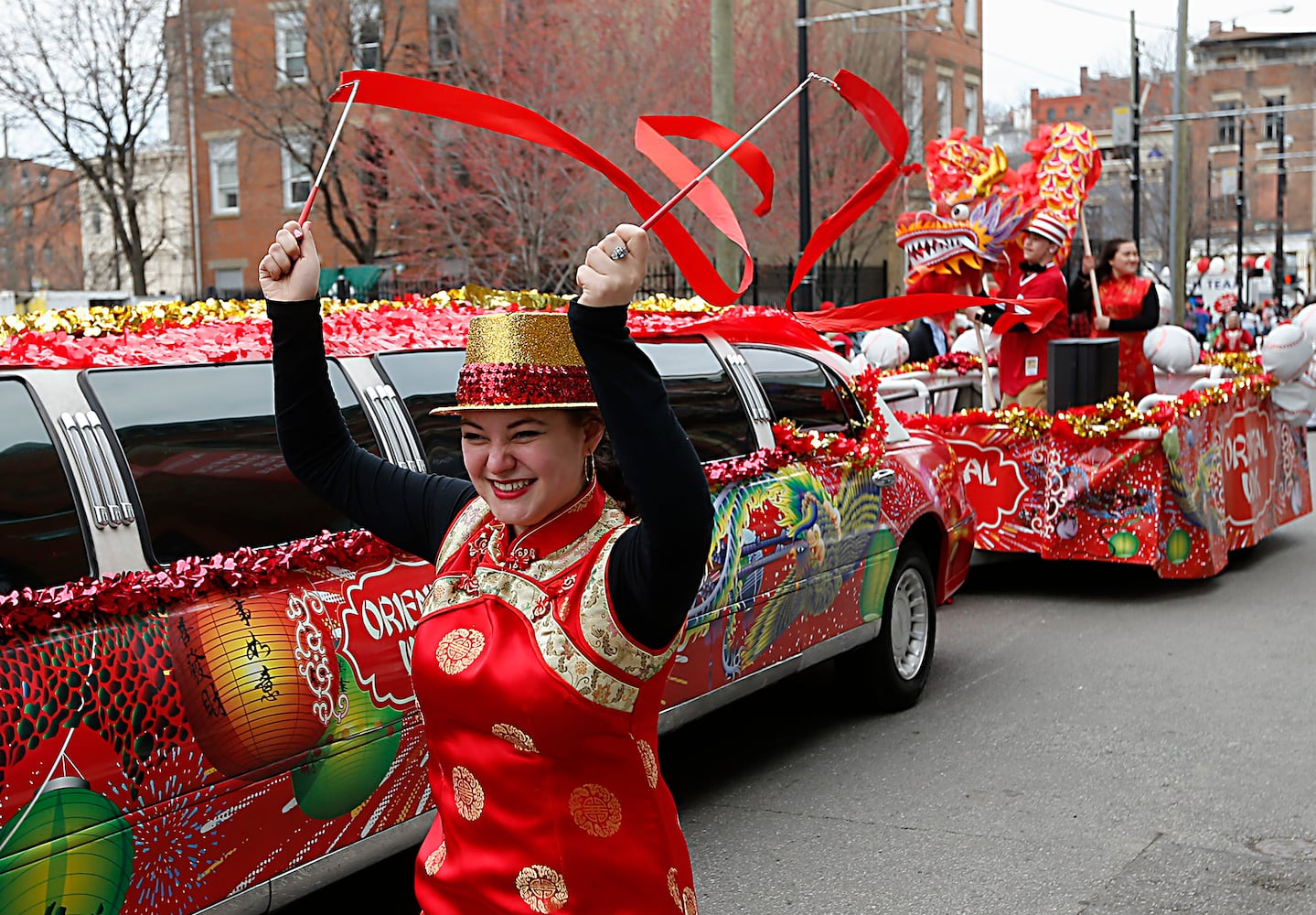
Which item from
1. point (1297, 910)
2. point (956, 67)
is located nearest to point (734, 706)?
point (1297, 910)

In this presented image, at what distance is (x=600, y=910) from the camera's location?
2.24 m

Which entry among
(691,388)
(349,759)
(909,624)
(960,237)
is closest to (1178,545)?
(960,237)

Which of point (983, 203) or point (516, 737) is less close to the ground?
point (983, 203)

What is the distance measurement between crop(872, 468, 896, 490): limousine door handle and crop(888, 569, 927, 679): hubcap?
0.50 m

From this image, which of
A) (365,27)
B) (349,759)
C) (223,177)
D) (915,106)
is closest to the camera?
(349,759)

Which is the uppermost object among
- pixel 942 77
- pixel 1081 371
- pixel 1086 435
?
pixel 942 77

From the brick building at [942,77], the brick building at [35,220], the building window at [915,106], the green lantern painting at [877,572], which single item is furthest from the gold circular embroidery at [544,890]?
the building window at [915,106]

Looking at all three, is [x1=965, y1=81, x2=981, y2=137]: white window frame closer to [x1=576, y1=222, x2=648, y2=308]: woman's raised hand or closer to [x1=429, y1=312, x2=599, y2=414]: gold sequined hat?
[x1=429, y1=312, x2=599, y2=414]: gold sequined hat

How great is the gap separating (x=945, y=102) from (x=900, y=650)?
1157 inches

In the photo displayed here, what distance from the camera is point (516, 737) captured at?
7.21ft

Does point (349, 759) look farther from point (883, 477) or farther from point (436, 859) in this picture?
point (883, 477)

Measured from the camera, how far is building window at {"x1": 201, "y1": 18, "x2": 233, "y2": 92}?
2770 cm

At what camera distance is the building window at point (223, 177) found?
3212 cm

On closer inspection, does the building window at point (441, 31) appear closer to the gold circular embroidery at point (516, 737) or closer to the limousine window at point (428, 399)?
the limousine window at point (428, 399)
